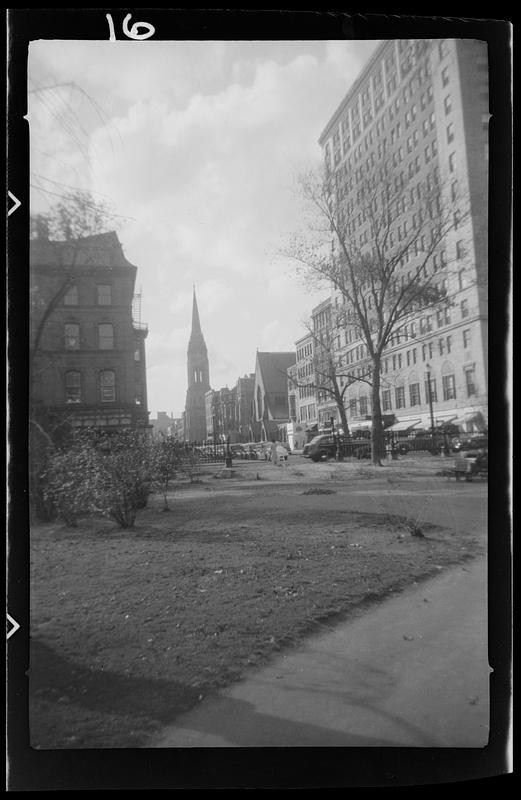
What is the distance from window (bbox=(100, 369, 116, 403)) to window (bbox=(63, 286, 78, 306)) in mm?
340

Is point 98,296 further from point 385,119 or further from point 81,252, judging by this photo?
point 385,119

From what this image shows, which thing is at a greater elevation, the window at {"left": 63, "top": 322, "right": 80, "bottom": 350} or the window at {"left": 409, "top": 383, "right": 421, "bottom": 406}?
the window at {"left": 63, "top": 322, "right": 80, "bottom": 350}

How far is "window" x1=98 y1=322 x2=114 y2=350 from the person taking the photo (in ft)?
6.52

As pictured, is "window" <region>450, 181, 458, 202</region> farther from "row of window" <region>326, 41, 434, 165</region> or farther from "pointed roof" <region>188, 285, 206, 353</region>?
"pointed roof" <region>188, 285, 206, 353</region>

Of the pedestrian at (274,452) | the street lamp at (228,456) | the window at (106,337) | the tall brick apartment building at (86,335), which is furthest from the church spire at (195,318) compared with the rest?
the pedestrian at (274,452)

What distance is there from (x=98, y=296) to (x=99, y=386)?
0.40 m

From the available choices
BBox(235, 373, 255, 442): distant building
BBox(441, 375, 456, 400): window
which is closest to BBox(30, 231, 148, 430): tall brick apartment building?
BBox(235, 373, 255, 442): distant building

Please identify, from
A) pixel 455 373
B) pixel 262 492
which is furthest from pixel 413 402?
pixel 262 492

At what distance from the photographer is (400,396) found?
6.74 feet

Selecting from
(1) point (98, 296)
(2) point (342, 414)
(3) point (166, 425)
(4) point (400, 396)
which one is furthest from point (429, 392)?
(1) point (98, 296)

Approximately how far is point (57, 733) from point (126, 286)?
179 centimetres
